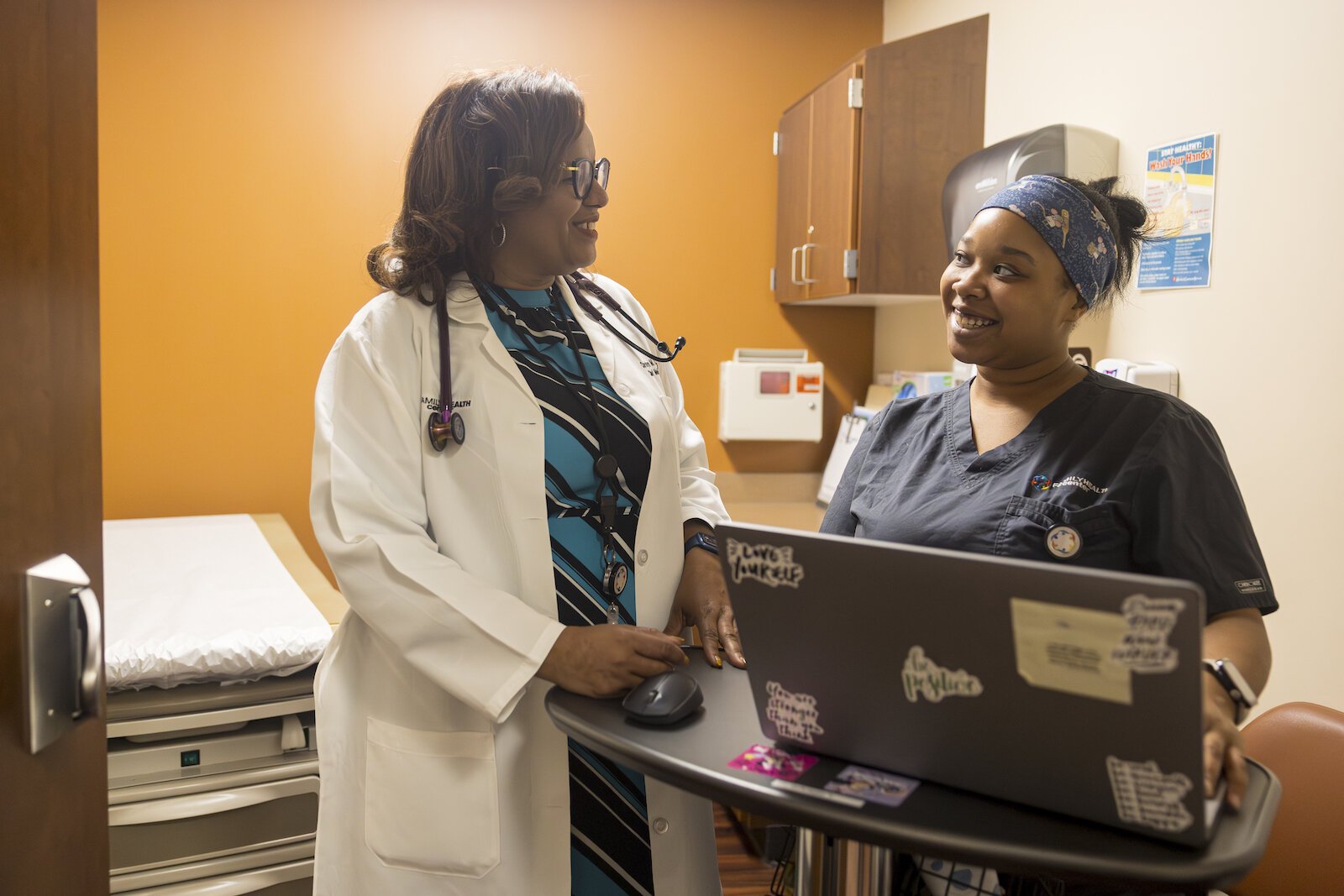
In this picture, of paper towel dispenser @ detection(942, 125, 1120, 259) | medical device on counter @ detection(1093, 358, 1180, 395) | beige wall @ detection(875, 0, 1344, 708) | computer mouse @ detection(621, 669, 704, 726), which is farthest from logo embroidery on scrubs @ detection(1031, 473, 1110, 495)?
paper towel dispenser @ detection(942, 125, 1120, 259)

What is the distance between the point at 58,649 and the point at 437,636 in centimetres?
48

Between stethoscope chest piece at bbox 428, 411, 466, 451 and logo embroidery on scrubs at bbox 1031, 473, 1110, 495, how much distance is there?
72cm

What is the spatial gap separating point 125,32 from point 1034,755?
11.9 feet

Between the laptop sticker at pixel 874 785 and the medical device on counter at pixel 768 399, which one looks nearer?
the laptop sticker at pixel 874 785

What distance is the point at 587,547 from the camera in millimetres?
1355

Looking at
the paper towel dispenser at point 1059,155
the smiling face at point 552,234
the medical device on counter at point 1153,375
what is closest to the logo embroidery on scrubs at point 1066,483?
the smiling face at point 552,234

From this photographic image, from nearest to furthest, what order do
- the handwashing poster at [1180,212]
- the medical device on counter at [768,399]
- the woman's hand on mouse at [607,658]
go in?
1. the woman's hand on mouse at [607,658]
2. the handwashing poster at [1180,212]
3. the medical device on counter at [768,399]

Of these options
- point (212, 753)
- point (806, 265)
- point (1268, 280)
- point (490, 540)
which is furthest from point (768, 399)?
point (490, 540)

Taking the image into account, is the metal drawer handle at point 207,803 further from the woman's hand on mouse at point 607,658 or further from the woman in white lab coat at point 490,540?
the woman's hand on mouse at point 607,658

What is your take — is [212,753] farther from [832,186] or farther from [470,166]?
[832,186]

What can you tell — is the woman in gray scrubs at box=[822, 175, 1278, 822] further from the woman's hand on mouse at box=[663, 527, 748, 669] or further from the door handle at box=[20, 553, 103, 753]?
the door handle at box=[20, 553, 103, 753]

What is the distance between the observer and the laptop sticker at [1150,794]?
0.65 m

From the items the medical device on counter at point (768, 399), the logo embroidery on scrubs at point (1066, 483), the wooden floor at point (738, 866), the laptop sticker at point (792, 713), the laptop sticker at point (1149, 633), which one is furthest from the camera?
the medical device on counter at point (768, 399)

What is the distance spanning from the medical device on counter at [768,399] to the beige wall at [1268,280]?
4.79ft
